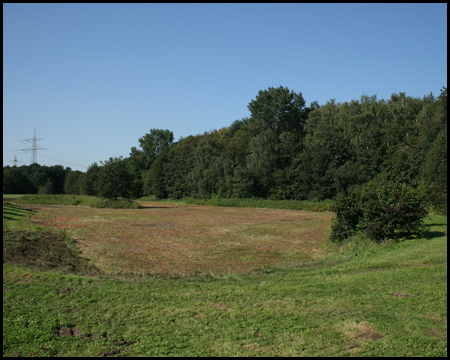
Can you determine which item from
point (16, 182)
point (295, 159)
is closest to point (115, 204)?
point (16, 182)

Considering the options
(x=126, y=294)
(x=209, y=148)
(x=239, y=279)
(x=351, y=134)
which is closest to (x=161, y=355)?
(x=126, y=294)

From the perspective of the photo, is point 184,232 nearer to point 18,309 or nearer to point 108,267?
point 108,267

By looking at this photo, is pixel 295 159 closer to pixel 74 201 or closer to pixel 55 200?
pixel 74 201

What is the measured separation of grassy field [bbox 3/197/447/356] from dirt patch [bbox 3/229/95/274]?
0.06 m

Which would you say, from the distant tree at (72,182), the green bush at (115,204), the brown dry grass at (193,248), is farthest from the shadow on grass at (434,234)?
the distant tree at (72,182)

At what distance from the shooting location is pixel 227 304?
7.63m

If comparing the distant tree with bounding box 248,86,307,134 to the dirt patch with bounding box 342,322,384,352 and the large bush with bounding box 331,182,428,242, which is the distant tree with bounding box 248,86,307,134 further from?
the dirt patch with bounding box 342,322,384,352

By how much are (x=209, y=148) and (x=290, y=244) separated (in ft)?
183

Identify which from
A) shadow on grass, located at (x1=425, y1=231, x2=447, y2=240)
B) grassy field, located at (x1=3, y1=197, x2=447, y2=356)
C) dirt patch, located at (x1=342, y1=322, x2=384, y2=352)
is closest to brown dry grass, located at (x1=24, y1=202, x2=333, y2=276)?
grassy field, located at (x1=3, y1=197, x2=447, y2=356)

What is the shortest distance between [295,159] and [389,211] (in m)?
45.8

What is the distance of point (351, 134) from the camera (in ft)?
190

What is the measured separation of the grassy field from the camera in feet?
17.8

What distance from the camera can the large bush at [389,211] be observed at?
14867mm

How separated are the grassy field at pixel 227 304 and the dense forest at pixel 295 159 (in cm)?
2783
